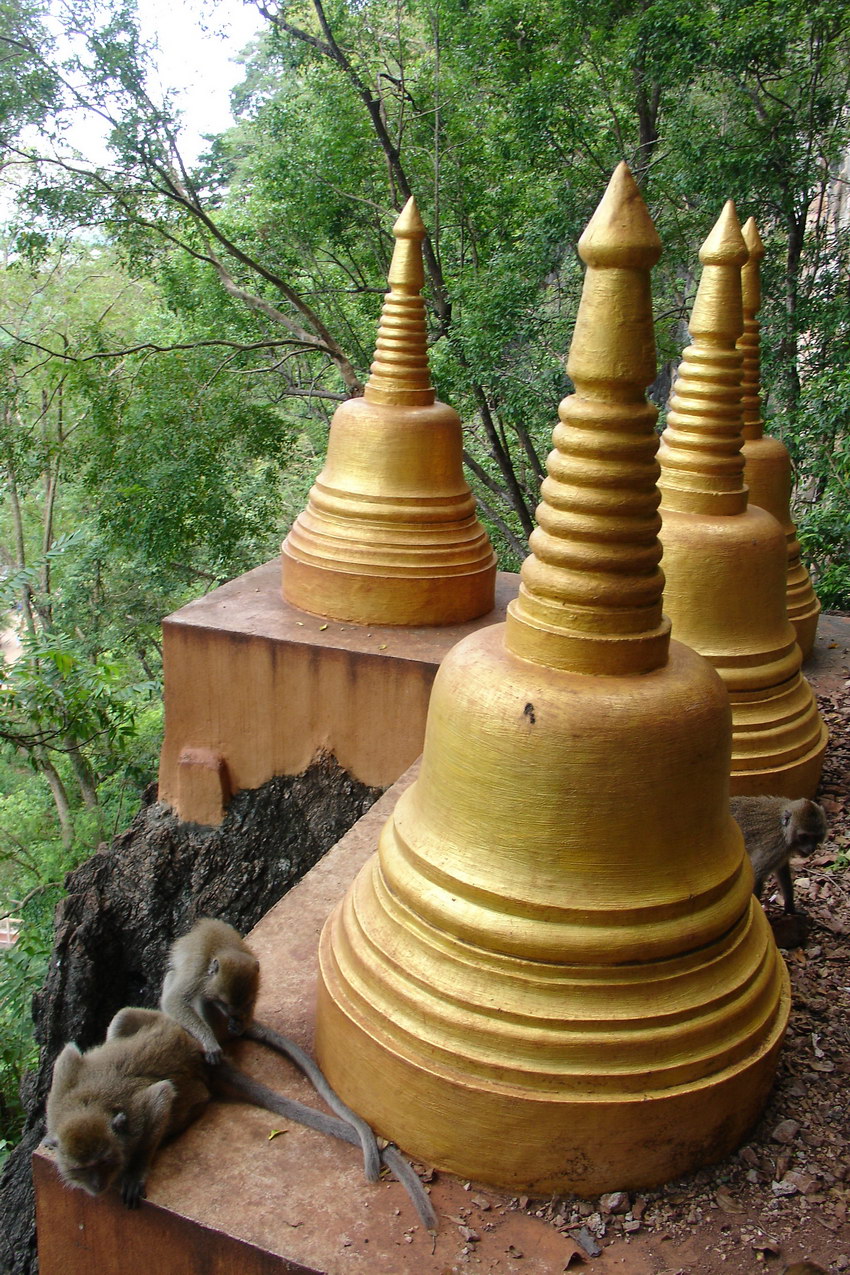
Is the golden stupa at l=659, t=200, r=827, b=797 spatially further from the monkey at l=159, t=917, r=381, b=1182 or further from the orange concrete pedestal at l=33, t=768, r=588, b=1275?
the orange concrete pedestal at l=33, t=768, r=588, b=1275

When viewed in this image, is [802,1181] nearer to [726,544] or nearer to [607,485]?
[607,485]

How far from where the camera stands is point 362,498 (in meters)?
5.41

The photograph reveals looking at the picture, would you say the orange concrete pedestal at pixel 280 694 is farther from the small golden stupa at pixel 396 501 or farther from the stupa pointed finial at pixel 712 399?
the stupa pointed finial at pixel 712 399

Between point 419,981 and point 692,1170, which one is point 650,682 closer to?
point 419,981

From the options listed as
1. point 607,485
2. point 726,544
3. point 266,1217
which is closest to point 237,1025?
point 266,1217

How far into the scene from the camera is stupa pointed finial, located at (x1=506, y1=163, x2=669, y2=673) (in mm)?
2289

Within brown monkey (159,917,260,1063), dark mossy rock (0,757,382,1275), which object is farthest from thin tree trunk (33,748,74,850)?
brown monkey (159,917,260,1063)

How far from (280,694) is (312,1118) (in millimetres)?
2950

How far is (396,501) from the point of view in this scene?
5395 millimetres

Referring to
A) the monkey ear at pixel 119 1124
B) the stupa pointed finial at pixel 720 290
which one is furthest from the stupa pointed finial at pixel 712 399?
the monkey ear at pixel 119 1124

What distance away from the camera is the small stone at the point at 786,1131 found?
254 centimetres

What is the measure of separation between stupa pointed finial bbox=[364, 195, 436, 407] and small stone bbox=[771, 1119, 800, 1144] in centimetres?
385

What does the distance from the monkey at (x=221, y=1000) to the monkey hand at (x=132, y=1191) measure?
0.37m

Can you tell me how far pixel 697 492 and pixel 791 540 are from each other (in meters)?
1.67
